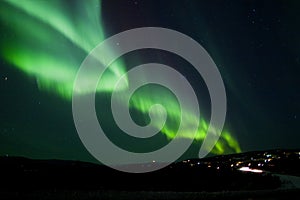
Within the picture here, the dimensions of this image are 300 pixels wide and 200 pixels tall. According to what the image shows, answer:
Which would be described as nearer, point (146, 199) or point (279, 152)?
point (146, 199)

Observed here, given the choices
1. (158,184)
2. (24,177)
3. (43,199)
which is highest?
(24,177)

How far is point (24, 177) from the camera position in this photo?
49906 mm

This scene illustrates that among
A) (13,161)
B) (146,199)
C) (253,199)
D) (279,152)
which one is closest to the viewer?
(253,199)

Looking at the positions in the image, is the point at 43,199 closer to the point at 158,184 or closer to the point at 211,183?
the point at 158,184

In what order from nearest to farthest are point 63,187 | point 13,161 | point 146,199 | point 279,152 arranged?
point 146,199 < point 63,187 < point 13,161 < point 279,152

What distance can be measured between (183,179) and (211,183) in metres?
4.72

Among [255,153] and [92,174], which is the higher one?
[255,153]

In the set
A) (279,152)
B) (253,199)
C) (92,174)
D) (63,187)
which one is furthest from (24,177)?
(279,152)

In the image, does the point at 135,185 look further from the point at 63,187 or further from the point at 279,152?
the point at 279,152

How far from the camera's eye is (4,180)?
46.1 metres

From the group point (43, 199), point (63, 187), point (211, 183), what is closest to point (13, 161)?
point (63, 187)

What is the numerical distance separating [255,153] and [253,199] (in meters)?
150

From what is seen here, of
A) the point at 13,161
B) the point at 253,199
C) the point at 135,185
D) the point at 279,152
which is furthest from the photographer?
the point at 279,152

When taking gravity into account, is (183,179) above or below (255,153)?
below
